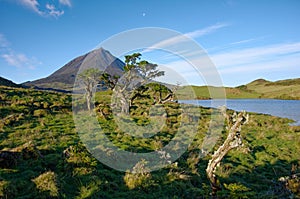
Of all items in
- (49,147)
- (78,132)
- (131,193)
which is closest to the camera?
(131,193)

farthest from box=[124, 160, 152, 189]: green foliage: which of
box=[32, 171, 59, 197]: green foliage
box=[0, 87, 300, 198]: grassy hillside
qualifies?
box=[32, 171, 59, 197]: green foliage

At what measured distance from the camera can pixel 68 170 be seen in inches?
456

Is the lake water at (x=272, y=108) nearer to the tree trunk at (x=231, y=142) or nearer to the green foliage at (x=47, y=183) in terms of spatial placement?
the tree trunk at (x=231, y=142)

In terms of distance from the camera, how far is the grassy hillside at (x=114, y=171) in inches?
385

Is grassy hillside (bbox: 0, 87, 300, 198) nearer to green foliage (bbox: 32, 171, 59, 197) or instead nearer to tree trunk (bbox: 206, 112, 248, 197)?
green foliage (bbox: 32, 171, 59, 197)

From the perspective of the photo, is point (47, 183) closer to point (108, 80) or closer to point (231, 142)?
point (231, 142)

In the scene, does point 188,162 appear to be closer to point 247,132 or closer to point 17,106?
point 247,132

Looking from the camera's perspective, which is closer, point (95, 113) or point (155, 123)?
point (155, 123)

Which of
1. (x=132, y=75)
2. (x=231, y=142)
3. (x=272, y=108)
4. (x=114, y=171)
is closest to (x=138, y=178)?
(x=114, y=171)

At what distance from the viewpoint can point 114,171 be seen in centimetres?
1255

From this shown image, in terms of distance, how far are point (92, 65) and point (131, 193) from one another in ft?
88.7

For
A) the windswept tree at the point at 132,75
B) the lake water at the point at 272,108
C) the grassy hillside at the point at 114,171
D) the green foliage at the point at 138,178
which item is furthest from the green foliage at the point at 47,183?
the lake water at the point at 272,108

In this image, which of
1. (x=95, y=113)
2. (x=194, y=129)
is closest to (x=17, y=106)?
(x=95, y=113)

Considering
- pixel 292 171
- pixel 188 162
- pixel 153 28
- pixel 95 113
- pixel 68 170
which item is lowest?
pixel 292 171
